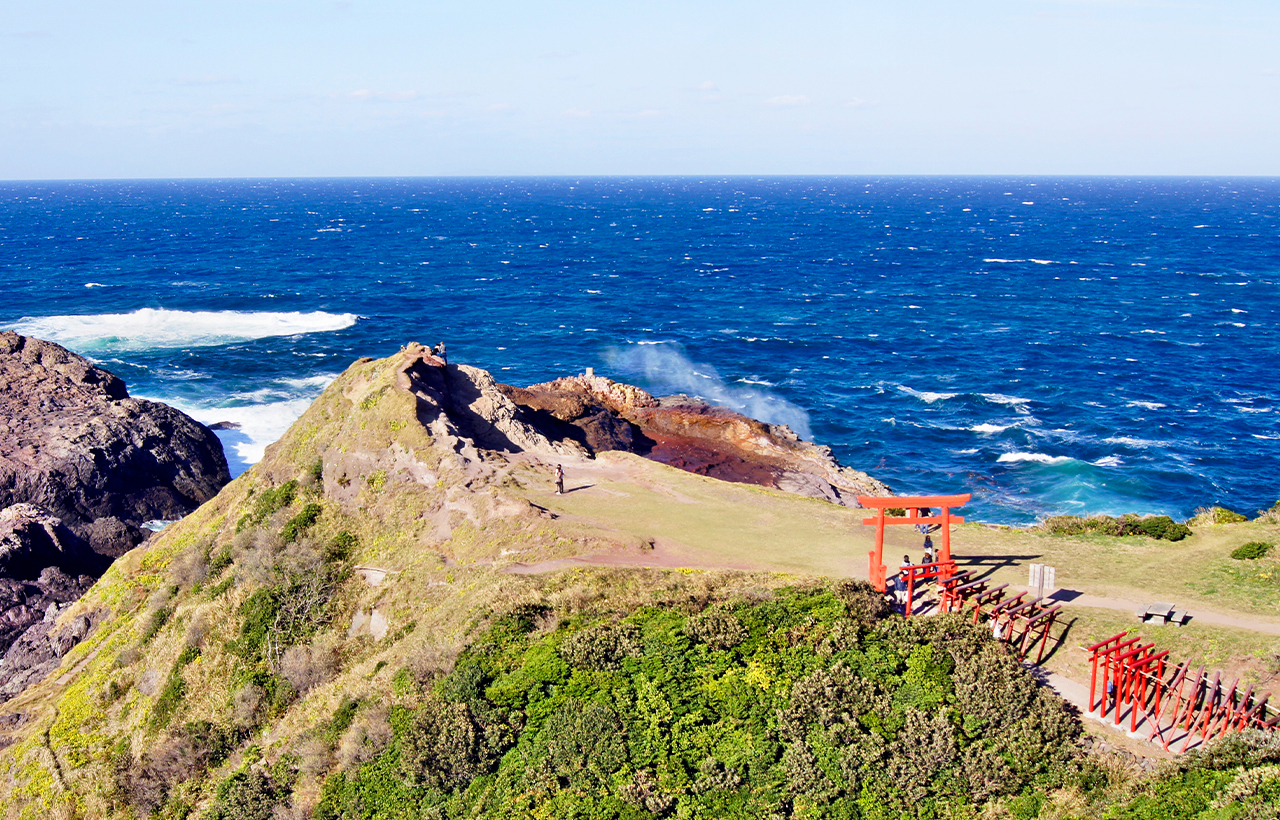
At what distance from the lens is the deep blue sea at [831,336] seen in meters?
66.4

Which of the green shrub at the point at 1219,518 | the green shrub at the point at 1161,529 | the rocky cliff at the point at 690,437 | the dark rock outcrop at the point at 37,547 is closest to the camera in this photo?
the green shrub at the point at 1161,529

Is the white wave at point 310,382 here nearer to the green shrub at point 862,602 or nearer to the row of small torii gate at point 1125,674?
the green shrub at point 862,602

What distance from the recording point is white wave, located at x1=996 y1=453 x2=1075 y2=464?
64375 mm

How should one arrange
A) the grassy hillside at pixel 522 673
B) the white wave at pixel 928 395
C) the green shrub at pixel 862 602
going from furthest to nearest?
the white wave at pixel 928 395, the green shrub at pixel 862 602, the grassy hillside at pixel 522 673

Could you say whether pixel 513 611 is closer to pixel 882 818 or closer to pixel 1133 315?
pixel 882 818

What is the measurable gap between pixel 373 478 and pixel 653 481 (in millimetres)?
11875

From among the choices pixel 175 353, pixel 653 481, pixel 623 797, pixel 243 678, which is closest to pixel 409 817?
pixel 623 797

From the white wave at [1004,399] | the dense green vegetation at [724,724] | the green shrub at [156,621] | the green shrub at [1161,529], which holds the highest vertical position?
the green shrub at [1161,529]

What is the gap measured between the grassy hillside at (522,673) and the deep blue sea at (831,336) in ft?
97.5

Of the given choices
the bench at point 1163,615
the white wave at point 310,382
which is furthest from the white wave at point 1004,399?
the white wave at point 310,382

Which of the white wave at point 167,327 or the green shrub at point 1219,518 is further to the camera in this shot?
the white wave at point 167,327

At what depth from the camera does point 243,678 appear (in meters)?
29.1

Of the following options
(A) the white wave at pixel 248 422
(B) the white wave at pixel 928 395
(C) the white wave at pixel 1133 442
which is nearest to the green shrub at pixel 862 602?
(A) the white wave at pixel 248 422

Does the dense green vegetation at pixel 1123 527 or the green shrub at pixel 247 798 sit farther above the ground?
the dense green vegetation at pixel 1123 527
